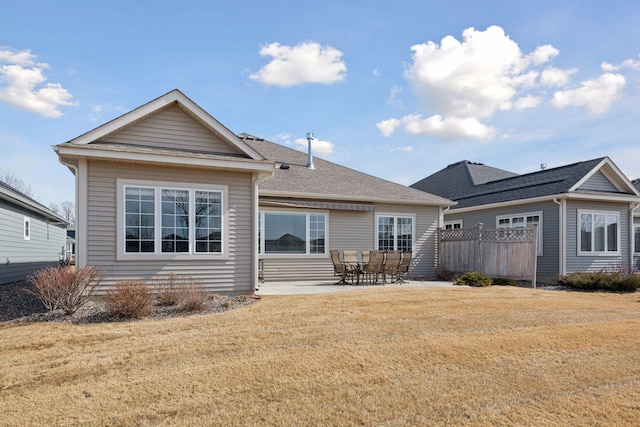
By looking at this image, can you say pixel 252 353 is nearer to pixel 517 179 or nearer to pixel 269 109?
pixel 269 109

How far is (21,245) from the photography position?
15.8 meters

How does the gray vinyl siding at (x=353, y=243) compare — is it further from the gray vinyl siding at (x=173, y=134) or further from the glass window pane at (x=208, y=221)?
the gray vinyl siding at (x=173, y=134)

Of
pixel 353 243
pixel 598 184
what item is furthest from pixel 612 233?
pixel 353 243

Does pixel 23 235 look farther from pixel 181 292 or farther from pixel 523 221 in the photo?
pixel 523 221

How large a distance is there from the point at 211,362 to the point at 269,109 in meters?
11.6

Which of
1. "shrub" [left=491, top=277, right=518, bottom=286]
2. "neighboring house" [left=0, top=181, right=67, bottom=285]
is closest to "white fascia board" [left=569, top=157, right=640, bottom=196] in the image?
"shrub" [left=491, top=277, right=518, bottom=286]

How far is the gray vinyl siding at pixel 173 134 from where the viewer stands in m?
9.55

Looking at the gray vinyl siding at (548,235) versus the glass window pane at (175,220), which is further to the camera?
the gray vinyl siding at (548,235)

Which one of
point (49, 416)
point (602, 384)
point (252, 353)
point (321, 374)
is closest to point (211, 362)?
point (252, 353)

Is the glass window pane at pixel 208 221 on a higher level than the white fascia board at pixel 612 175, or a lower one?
lower

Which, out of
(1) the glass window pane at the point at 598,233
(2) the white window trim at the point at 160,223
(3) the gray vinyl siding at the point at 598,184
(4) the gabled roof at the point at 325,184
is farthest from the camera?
(1) the glass window pane at the point at 598,233

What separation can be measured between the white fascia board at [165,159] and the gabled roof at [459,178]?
15.0 m

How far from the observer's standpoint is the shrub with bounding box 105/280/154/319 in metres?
7.36

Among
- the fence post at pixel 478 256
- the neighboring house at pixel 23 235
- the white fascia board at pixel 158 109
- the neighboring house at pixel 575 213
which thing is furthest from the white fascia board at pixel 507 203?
the neighboring house at pixel 23 235
